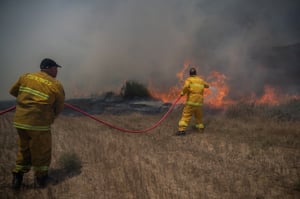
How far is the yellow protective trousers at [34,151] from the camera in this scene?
13.3 feet

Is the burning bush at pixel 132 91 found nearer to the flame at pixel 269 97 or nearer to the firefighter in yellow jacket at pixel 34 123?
the flame at pixel 269 97

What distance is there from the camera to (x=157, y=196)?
145 inches

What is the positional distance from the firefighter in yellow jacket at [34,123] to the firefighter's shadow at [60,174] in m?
0.22

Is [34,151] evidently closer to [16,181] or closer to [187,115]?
[16,181]

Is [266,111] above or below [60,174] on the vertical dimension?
above

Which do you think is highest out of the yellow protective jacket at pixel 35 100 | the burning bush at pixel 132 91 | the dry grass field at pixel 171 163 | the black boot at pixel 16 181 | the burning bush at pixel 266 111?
the burning bush at pixel 132 91

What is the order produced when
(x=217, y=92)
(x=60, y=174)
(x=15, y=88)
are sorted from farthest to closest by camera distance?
(x=217, y=92)
(x=60, y=174)
(x=15, y=88)

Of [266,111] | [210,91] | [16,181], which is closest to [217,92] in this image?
[210,91]

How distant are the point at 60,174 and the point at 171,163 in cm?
202

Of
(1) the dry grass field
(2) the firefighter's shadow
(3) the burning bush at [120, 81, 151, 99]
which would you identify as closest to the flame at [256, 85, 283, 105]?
(1) the dry grass field

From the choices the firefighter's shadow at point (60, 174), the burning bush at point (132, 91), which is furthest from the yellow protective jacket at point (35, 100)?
the burning bush at point (132, 91)

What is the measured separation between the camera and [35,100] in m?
4.07

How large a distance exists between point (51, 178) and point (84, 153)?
53.1 inches

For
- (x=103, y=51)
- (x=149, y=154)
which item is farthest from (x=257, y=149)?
(x=103, y=51)
